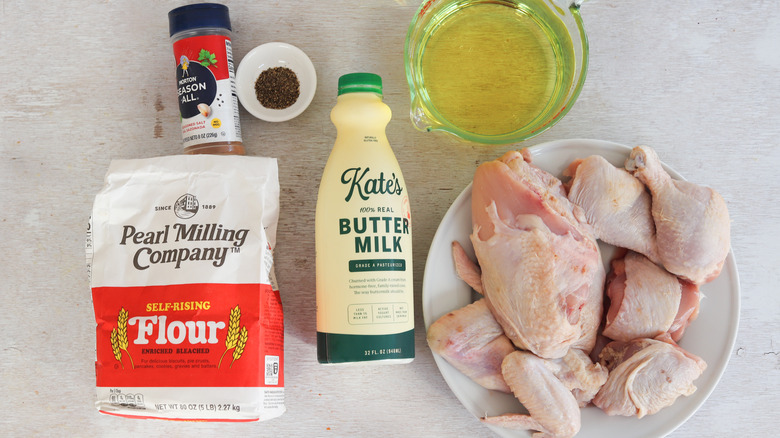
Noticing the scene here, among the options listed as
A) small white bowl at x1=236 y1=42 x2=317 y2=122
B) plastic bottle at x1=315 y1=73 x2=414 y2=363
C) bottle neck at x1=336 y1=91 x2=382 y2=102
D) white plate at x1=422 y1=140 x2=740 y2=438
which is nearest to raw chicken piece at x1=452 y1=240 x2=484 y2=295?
white plate at x1=422 y1=140 x2=740 y2=438

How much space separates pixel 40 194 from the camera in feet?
3.79

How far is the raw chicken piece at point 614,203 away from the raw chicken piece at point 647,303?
1.6 inches

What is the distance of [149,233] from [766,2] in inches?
56.4

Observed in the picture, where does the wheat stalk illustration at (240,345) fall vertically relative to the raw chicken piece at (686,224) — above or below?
below

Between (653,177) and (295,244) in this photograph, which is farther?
(295,244)

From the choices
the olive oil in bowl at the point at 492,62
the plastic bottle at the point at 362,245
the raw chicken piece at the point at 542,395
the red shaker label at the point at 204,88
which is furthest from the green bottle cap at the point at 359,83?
the raw chicken piece at the point at 542,395

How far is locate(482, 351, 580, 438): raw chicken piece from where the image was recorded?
0.94 m

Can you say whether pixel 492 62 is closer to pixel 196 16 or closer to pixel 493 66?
pixel 493 66

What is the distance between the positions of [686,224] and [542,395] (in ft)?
1.36

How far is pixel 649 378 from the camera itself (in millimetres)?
951

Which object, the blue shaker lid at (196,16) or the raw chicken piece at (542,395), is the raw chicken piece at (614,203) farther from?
the blue shaker lid at (196,16)

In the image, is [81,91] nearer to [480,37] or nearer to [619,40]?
[480,37]

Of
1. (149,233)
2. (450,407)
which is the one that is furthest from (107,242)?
(450,407)

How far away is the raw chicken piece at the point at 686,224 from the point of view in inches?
37.4
